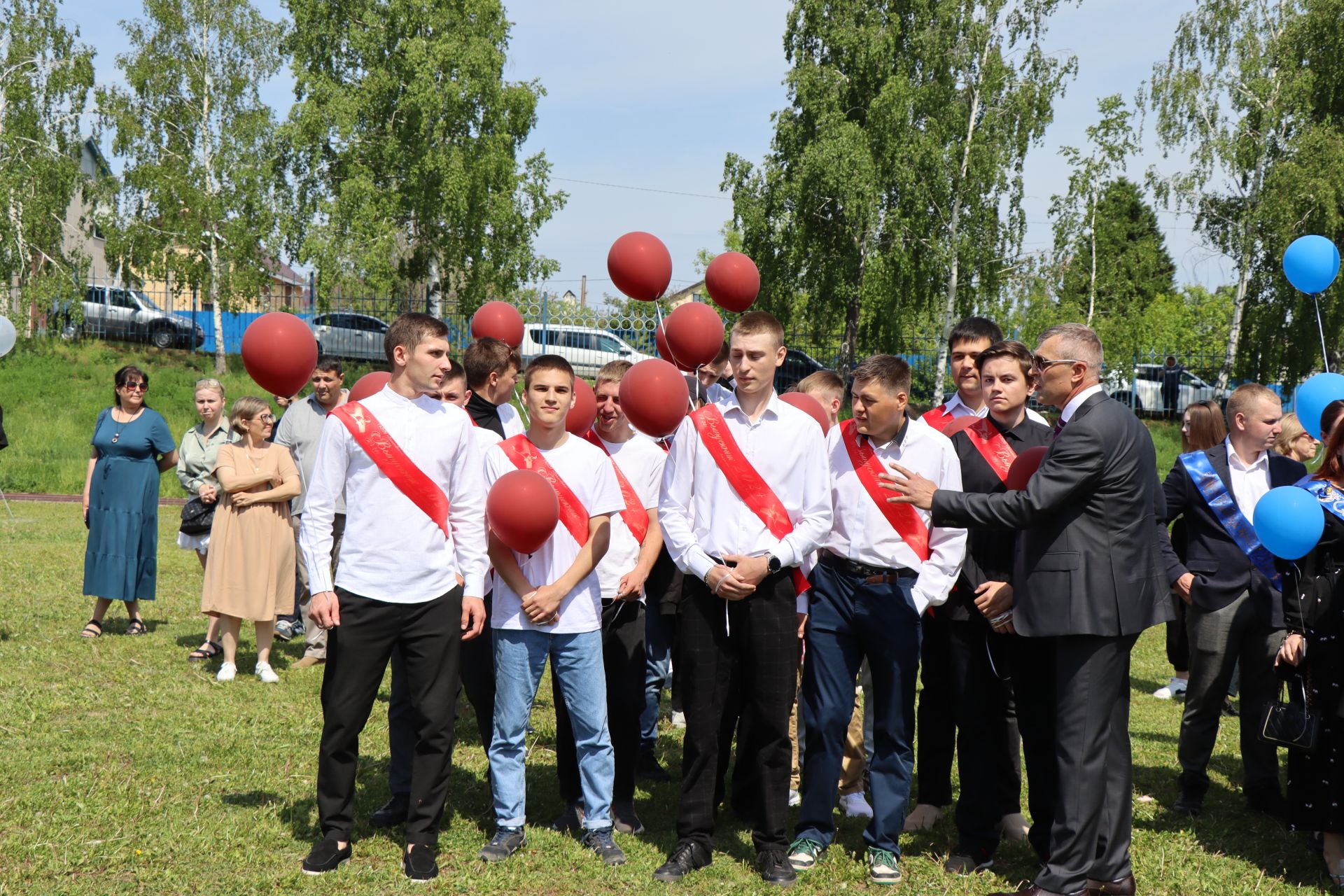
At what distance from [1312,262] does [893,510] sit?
3.37m

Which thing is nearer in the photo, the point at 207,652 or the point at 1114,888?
the point at 1114,888

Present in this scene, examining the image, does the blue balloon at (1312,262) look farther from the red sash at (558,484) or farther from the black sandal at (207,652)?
the black sandal at (207,652)

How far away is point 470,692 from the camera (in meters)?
5.57

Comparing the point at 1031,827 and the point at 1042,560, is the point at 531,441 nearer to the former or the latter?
the point at 1042,560

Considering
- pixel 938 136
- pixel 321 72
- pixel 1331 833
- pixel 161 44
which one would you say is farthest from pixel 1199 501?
pixel 161 44

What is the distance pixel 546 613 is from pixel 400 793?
123 centimetres

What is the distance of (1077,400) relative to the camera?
4523 millimetres

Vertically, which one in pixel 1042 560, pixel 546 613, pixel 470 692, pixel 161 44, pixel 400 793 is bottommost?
pixel 400 793

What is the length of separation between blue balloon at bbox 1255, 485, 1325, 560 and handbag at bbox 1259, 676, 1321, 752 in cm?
69

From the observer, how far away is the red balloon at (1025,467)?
15.1ft

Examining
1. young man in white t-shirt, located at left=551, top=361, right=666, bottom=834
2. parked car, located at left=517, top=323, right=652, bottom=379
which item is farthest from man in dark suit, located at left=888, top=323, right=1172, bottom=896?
parked car, located at left=517, top=323, right=652, bottom=379

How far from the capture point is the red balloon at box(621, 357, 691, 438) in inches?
203

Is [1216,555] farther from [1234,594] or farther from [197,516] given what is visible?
[197,516]

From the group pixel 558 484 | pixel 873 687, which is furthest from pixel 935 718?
pixel 558 484
